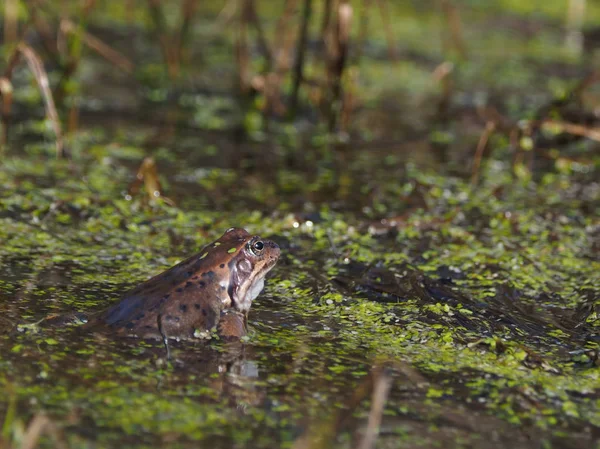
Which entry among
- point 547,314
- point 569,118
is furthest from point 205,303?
point 569,118

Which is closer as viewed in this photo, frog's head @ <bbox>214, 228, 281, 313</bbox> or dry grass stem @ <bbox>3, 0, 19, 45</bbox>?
Result: frog's head @ <bbox>214, 228, 281, 313</bbox>

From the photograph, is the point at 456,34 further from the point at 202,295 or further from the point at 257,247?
the point at 202,295

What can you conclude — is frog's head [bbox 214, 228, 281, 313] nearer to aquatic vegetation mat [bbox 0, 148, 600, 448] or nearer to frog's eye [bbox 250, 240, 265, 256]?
frog's eye [bbox 250, 240, 265, 256]

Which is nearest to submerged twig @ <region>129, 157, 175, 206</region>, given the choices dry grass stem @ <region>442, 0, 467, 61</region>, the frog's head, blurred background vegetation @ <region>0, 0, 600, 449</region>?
blurred background vegetation @ <region>0, 0, 600, 449</region>

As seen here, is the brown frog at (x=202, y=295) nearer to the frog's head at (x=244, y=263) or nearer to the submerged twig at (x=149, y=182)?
the frog's head at (x=244, y=263)

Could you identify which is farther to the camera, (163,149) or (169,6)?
(169,6)

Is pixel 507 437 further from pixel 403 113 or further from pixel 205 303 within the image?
pixel 403 113

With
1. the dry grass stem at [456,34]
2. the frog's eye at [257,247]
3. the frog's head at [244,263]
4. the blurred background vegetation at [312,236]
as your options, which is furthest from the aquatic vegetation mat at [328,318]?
the dry grass stem at [456,34]
